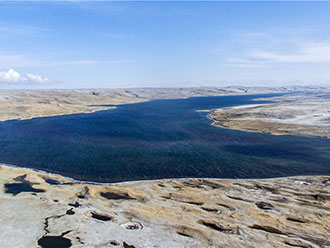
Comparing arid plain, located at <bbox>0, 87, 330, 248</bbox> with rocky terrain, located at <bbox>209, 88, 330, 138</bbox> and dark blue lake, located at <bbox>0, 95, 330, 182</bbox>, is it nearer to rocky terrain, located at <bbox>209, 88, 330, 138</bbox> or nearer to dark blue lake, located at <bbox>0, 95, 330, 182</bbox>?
dark blue lake, located at <bbox>0, 95, 330, 182</bbox>

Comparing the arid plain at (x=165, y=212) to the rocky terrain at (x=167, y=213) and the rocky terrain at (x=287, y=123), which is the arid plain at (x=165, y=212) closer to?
the rocky terrain at (x=167, y=213)

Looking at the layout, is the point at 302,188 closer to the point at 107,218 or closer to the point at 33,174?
the point at 107,218

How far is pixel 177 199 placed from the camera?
33812 millimetres

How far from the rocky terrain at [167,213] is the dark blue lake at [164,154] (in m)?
5.48

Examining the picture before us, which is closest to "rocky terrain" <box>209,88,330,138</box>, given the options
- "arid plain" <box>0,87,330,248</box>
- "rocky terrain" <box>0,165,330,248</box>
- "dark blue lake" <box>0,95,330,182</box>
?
"dark blue lake" <box>0,95,330,182</box>

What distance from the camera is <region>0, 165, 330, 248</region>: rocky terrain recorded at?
922 inches

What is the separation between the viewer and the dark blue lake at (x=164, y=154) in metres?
47.0

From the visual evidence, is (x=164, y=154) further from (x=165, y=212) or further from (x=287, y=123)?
(x=287, y=123)

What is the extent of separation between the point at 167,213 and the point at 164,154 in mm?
29309

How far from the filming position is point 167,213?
29188 millimetres

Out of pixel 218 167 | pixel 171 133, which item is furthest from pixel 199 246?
pixel 171 133

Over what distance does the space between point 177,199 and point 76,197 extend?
1345 cm

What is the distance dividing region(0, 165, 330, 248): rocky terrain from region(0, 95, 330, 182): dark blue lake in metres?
5.48

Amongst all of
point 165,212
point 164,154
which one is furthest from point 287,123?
point 165,212
